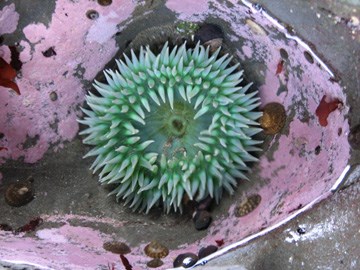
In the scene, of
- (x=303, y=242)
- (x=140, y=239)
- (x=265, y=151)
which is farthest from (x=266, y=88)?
(x=140, y=239)

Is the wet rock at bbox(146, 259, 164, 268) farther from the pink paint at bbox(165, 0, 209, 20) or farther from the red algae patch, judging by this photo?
the pink paint at bbox(165, 0, 209, 20)

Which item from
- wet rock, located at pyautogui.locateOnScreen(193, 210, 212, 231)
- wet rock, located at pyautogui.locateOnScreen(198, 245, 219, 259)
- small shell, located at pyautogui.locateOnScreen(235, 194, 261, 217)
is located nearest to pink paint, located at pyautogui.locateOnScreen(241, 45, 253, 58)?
small shell, located at pyautogui.locateOnScreen(235, 194, 261, 217)

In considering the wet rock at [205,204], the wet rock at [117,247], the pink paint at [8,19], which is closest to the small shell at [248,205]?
the wet rock at [205,204]

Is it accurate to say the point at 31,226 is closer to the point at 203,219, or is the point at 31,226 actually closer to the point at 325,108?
the point at 203,219

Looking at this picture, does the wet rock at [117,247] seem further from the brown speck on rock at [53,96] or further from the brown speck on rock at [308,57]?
the brown speck on rock at [308,57]

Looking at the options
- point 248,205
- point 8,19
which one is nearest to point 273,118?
point 248,205

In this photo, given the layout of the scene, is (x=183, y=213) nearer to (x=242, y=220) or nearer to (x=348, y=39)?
(x=242, y=220)
